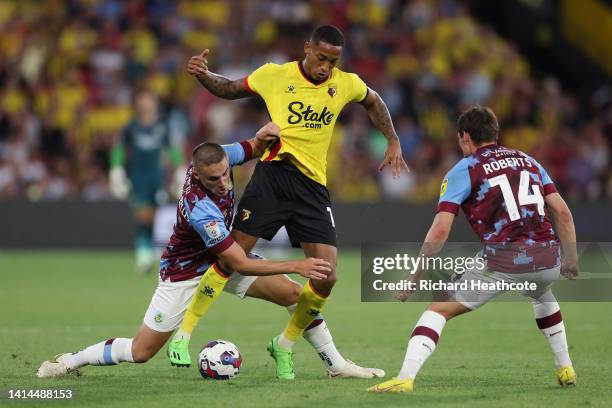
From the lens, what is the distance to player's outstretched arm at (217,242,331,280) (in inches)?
272

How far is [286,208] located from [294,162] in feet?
1.13

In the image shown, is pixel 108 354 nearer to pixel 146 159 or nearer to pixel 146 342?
pixel 146 342

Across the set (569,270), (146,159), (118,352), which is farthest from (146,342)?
(146,159)

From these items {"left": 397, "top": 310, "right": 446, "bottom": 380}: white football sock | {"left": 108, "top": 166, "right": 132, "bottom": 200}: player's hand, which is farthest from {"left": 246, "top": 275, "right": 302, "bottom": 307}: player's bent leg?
{"left": 108, "top": 166, "right": 132, "bottom": 200}: player's hand

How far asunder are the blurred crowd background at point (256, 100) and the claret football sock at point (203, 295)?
1214cm

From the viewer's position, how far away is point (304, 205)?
819 centimetres

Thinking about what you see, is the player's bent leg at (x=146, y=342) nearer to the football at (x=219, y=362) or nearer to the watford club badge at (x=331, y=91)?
the football at (x=219, y=362)

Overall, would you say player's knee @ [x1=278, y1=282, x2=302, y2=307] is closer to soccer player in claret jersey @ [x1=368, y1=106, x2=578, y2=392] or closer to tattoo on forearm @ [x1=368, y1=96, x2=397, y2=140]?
soccer player in claret jersey @ [x1=368, y1=106, x2=578, y2=392]

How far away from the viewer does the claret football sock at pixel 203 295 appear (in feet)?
25.7

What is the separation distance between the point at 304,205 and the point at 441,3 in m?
15.8

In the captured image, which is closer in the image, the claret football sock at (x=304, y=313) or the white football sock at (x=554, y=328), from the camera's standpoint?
the white football sock at (x=554, y=328)

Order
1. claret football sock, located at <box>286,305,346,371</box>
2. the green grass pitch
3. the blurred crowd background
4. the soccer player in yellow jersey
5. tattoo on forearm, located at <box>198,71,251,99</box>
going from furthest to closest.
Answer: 1. the blurred crowd background
2. tattoo on forearm, located at <box>198,71,251,99</box>
3. the soccer player in yellow jersey
4. claret football sock, located at <box>286,305,346,371</box>
5. the green grass pitch

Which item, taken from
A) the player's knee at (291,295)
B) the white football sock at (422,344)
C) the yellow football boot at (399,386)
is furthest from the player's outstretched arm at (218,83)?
the yellow football boot at (399,386)

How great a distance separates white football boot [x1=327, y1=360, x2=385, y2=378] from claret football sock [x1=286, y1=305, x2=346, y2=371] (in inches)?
1.1
